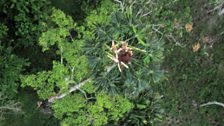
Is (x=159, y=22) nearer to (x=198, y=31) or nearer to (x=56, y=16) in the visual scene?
(x=198, y=31)

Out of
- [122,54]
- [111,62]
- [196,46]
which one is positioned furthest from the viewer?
[196,46]

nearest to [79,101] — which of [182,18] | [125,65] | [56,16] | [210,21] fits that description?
[56,16]

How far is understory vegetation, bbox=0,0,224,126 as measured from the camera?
25.0 ft

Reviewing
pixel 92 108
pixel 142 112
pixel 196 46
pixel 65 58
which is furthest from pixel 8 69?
pixel 196 46

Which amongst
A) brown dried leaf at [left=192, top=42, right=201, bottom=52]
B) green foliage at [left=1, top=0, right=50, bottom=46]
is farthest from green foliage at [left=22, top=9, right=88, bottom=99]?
brown dried leaf at [left=192, top=42, right=201, bottom=52]

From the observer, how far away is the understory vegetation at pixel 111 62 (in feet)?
25.0

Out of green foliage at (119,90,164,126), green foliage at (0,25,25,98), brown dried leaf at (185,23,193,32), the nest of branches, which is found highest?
brown dried leaf at (185,23,193,32)

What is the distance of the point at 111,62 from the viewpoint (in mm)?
7707

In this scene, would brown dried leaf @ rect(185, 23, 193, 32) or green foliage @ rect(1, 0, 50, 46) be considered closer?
green foliage @ rect(1, 0, 50, 46)

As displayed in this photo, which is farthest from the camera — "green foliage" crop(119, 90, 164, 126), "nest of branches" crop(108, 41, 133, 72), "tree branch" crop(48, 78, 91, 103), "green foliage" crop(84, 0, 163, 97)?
"green foliage" crop(119, 90, 164, 126)

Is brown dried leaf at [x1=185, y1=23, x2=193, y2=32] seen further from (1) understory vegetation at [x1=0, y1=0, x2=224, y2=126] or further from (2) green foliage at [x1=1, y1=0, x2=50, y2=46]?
(2) green foliage at [x1=1, y1=0, x2=50, y2=46]

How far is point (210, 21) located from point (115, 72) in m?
7.46

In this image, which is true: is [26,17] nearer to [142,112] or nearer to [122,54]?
[142,112]

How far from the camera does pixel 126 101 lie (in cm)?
991
